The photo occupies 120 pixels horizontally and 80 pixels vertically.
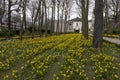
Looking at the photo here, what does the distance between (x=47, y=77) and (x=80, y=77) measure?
1.03 m

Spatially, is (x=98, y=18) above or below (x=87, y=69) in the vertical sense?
above

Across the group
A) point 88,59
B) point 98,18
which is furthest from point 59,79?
point 98,18

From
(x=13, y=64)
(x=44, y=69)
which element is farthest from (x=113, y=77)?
(x=13, y=64)

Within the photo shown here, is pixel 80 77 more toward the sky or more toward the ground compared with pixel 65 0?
more toward the ground

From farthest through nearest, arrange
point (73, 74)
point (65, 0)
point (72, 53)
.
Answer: point (65, 0) < point (72, 53) < point (73, 74)

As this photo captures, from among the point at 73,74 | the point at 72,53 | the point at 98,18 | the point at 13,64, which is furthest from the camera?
the point at 98,18

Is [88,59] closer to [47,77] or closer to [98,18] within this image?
[47,77]

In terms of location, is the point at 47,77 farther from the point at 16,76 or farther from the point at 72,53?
the point at 72,53

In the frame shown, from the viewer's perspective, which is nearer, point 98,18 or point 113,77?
point 113,77

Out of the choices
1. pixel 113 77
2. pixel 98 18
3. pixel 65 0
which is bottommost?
pixel 113 77

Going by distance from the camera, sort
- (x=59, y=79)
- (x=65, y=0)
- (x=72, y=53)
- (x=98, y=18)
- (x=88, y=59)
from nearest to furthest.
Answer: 1. (x=59, y=79)
2. (x=88, y=59)
3. (x=72, y=53)
4. (x=98, y=18)
5. (x=65, y=0)

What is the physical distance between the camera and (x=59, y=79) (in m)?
6.86

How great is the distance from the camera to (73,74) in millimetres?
7410

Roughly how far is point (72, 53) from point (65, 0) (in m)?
47.0
